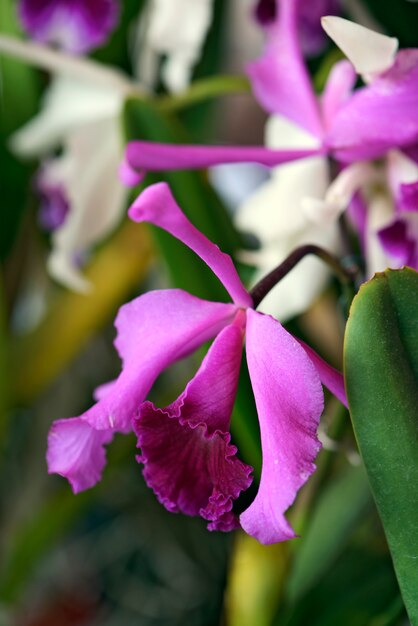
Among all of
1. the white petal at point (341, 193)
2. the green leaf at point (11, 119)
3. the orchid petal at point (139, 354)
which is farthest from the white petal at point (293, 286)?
the green leaf at point (11, 119)

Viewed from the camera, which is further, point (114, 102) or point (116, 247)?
point (116, 247)

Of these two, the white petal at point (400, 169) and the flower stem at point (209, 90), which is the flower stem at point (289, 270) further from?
the flower stem at point (209, 90)

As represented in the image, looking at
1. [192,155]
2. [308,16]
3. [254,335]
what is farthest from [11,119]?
[254,335]

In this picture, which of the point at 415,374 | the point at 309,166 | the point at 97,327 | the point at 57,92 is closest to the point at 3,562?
the point at 97,327

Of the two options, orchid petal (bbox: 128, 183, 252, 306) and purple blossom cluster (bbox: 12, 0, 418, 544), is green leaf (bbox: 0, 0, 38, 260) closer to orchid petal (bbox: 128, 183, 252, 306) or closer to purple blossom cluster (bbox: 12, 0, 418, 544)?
purple blossom cluster (bbox: 12, 0, 418, 544)

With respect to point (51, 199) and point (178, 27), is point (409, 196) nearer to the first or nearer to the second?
point (178, 27)

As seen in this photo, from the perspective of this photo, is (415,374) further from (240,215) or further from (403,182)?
(240,215)
